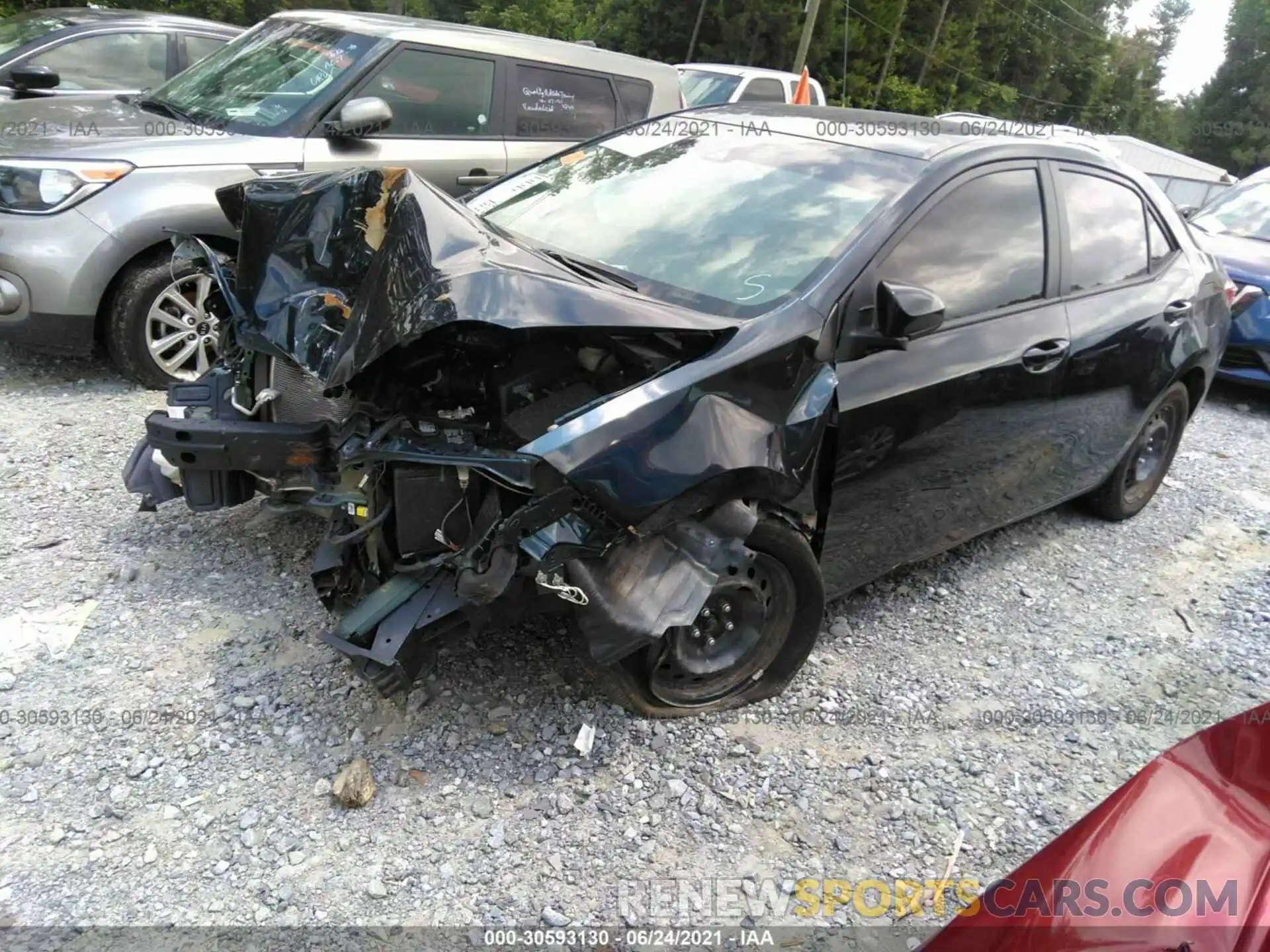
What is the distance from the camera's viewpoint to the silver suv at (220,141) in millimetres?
4461

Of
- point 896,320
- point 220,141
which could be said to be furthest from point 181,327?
point 896,320

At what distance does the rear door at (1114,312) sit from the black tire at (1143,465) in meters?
0.26

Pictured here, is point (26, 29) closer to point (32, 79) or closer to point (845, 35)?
point (32, 79)

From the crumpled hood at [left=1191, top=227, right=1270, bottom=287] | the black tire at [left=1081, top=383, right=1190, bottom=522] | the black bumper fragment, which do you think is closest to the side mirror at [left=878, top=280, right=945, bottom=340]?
the black bumper fragment

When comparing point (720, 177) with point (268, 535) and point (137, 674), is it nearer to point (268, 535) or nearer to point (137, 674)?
point (268, 535)

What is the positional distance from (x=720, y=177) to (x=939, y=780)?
7.21 feet

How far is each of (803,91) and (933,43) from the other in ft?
85.2

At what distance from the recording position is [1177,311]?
4.14m

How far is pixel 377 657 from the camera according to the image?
7.80 ft

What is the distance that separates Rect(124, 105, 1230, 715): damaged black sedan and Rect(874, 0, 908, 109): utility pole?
2854cm

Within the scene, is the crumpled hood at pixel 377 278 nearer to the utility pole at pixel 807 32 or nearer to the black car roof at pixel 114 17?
the black car roof at pixel 114 17

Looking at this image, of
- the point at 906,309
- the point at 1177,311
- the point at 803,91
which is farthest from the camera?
the point at 803,91

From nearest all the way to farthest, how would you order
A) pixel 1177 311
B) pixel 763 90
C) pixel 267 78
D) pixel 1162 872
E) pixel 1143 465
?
pixel 1162 872, pixel 1177 311, pixel 1143 465, pixel 267 78, pixel 763 90

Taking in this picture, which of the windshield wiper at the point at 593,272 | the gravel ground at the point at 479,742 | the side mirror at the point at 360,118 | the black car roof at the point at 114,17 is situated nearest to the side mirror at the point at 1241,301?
the gravel ground at the point at 479,742
